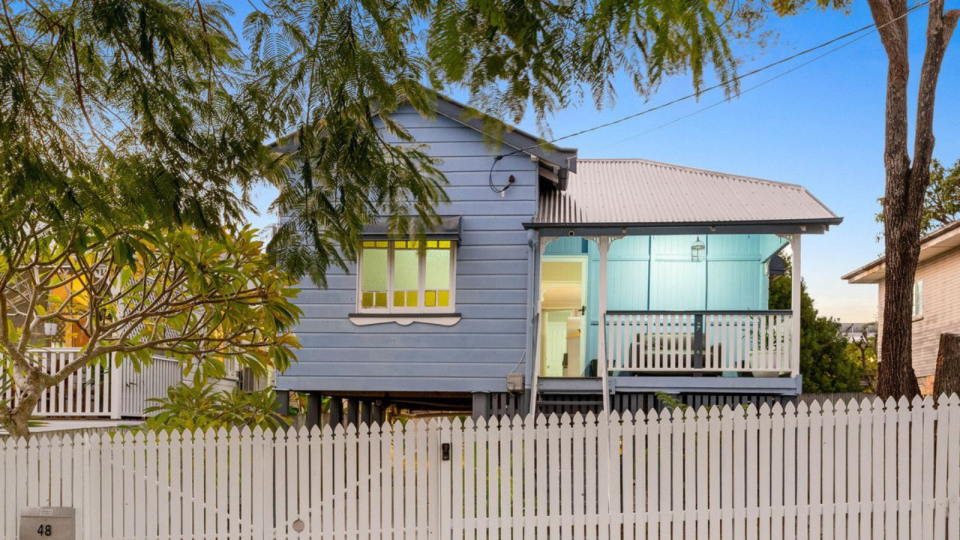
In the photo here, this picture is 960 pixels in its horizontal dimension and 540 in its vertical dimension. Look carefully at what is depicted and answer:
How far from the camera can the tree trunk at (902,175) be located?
12.1m

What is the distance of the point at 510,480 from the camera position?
327 inches

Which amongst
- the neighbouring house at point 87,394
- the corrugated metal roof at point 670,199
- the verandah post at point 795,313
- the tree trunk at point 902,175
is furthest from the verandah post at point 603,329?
the neighbouring house at point 87,394

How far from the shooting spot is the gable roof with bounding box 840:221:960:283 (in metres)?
19.0

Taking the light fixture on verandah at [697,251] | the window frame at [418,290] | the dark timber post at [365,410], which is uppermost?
the light fixture on verandah at [697,251]

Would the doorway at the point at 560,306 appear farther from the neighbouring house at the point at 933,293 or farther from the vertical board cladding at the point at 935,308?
the vertical board cladding at the point at 935,308

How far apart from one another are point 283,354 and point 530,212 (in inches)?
205

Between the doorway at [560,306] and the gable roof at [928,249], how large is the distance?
815cm

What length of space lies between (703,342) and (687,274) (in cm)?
244

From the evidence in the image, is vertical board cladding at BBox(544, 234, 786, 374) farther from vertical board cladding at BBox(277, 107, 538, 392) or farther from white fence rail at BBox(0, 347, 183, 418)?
white fence rail at BBox(0, 347, 183, 418)

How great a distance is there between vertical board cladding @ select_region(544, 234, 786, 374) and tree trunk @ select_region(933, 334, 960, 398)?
5.21 meters

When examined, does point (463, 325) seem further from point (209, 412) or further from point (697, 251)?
point (697, 251)

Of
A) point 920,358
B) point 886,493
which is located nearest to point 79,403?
point 886,493

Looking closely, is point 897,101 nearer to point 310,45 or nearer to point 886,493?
point 886,493

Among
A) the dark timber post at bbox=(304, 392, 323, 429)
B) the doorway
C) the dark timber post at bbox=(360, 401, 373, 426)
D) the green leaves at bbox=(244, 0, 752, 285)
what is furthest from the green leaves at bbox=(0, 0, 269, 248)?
the dark timber post at bbox=(360, 401, 373, 426)
